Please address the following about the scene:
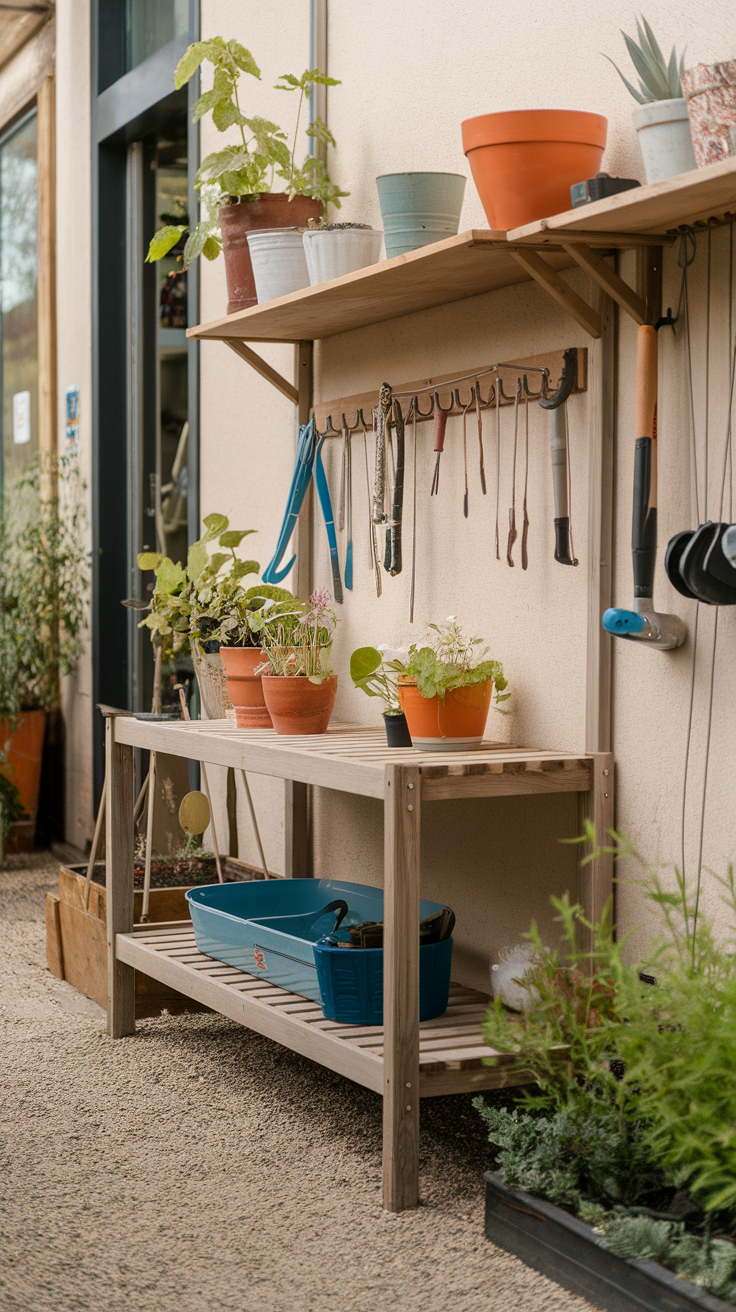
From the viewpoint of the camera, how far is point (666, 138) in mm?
2086

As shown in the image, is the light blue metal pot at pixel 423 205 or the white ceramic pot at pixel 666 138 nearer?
the white ceramic pot at pixel 666 138

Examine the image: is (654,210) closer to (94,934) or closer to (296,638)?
(296,638)

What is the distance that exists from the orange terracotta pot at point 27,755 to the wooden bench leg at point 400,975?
3517 millimetres

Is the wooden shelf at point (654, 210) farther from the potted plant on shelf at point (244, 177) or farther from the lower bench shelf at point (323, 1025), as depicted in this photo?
the lower bench shelf at point (323, 1025)

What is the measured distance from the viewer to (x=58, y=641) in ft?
18.1

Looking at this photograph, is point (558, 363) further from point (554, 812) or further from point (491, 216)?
point (554, 812)

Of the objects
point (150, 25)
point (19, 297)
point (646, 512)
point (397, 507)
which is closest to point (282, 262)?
point (397, 507)

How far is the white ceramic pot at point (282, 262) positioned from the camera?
10.1 feet

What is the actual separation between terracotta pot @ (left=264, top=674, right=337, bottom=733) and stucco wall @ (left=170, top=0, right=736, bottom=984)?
307mm

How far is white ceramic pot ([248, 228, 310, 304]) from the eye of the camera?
3.07 meters

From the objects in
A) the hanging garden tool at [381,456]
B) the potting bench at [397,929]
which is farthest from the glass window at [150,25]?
the potting bench at [397,929]

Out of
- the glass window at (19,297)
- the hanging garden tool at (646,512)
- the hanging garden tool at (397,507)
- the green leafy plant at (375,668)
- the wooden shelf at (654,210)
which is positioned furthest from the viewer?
the glass window at (19,297)

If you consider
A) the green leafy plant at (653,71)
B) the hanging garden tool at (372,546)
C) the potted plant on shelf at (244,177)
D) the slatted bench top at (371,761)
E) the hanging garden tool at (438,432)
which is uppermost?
the potted plant on shelf at (244,177)

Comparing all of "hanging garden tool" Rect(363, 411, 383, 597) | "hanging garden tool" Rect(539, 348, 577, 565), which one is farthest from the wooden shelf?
"hanging garden tool" Rect(363, 411, 383, 597)
